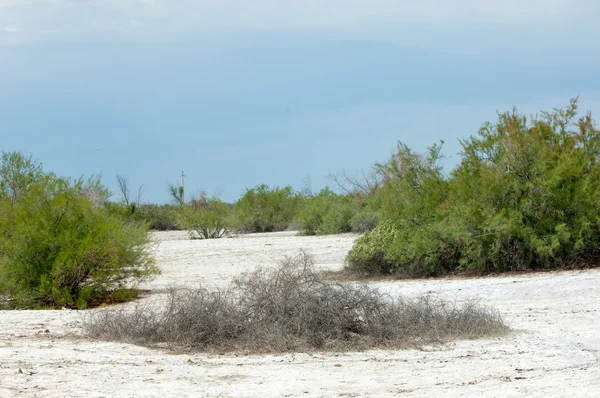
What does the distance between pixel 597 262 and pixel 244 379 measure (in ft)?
42.9

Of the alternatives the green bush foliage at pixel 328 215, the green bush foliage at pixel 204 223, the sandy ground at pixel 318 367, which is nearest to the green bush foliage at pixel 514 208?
the sandy ground at pixel 318 367

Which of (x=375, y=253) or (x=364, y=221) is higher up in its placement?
(x=364, y=221)

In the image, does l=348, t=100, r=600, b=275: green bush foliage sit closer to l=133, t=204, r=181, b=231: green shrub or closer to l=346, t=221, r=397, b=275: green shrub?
l=346, t=221, r=397, b=275: green shrub

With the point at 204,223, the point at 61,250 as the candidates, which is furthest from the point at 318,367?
the point at 204,223

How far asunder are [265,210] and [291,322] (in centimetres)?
3563

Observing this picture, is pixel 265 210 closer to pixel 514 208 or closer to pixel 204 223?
pixel 204 223

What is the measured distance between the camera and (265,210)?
45844 mm

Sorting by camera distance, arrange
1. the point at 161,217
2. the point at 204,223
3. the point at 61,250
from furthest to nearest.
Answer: the point at 161,217 < the point at 204,223 < the point at 61,250

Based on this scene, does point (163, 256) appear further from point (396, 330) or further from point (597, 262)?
point (396, 330)

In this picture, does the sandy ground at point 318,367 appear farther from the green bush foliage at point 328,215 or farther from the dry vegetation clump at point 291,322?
the green bush foliage at point 328,215

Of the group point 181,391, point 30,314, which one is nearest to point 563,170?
point 30,314

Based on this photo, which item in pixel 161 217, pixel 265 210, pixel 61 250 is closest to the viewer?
pixel 61 250

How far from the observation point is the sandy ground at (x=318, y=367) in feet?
25.8

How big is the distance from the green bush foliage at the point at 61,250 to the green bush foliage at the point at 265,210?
2668cm
